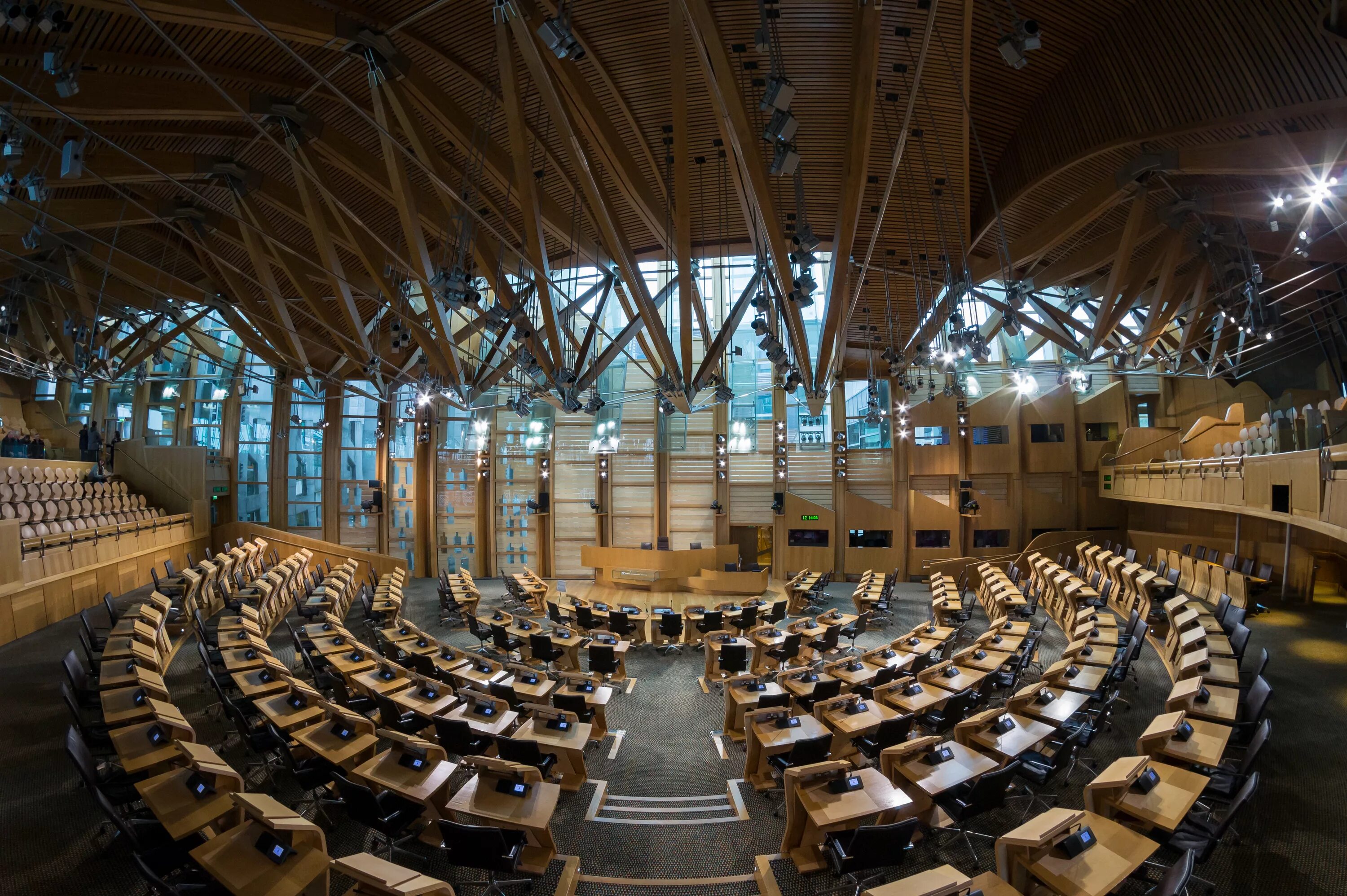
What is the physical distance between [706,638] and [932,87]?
412 inches

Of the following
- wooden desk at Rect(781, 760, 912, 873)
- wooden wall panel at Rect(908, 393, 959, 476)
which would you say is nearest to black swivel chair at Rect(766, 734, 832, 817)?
wooden desk at Rect(781, 760, 912, 873)

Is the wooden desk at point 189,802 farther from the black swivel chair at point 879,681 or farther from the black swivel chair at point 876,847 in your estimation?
the black swivel chair at point 879,681

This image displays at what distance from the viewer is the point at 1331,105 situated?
7.19m

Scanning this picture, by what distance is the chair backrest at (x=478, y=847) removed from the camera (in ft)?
16.9

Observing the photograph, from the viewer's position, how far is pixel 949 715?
26.1ft

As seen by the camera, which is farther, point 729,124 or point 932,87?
point 932,87

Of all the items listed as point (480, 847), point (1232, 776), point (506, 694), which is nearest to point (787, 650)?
point (506, 694)

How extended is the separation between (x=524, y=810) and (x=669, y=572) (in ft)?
47.7

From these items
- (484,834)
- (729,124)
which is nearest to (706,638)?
(484,834)

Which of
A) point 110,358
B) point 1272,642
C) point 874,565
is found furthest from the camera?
point 874,565

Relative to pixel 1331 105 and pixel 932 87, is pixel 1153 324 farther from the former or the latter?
pixel 932 87

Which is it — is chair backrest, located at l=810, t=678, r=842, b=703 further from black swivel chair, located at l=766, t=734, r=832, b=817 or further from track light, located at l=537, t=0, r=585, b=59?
track light, located at l=537, t=0, r=585, b=59

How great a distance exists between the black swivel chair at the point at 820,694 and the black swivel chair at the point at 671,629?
5183 mm

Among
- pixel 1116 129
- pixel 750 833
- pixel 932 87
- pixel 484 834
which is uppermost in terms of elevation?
pixel 932 87
